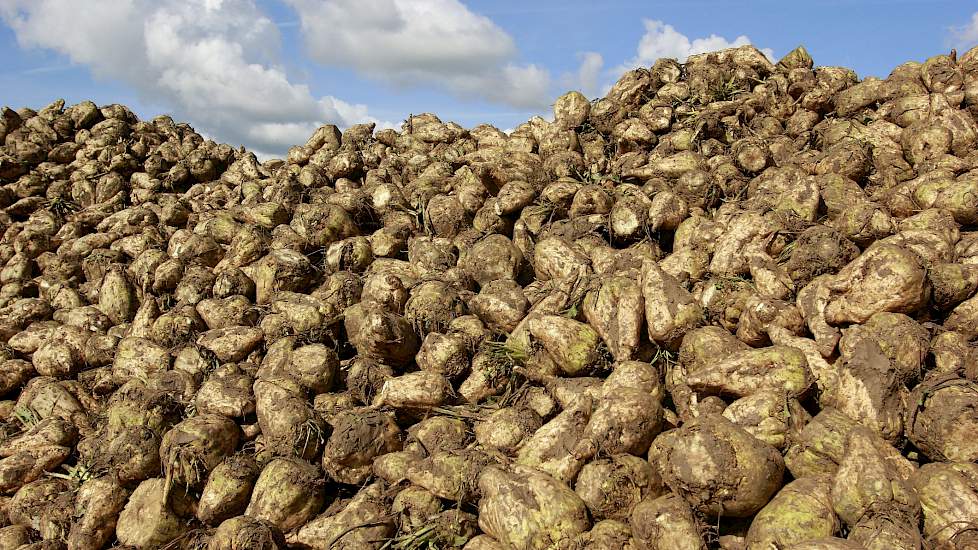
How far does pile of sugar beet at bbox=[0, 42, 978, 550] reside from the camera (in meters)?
4.10

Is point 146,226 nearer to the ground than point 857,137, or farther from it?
nearer to the ground

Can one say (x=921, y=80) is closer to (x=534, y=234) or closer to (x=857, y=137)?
(x=857, y=137)

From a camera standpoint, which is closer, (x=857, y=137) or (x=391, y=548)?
(x=391, y=548)

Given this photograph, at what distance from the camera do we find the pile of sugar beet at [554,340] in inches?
161

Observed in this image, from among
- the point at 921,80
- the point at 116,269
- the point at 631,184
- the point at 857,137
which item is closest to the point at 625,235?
the point at 631,184

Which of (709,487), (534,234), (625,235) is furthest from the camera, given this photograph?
(534,234)

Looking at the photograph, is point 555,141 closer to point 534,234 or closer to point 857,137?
point 534,234

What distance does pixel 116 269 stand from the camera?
7.56 meters

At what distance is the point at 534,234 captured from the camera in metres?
6.96

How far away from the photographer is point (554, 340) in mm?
5277

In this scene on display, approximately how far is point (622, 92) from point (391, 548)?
6.74m

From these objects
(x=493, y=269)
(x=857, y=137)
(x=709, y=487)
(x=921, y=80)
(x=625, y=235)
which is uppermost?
(x=921, y=80)

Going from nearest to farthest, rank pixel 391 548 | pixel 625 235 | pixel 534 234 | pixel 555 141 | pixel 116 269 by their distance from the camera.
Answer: pixel 391 548 < pixel 625 235 < pixel 534 234 < pixel 116 269 < pixel 555 141

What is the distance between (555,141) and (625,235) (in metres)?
2.35
